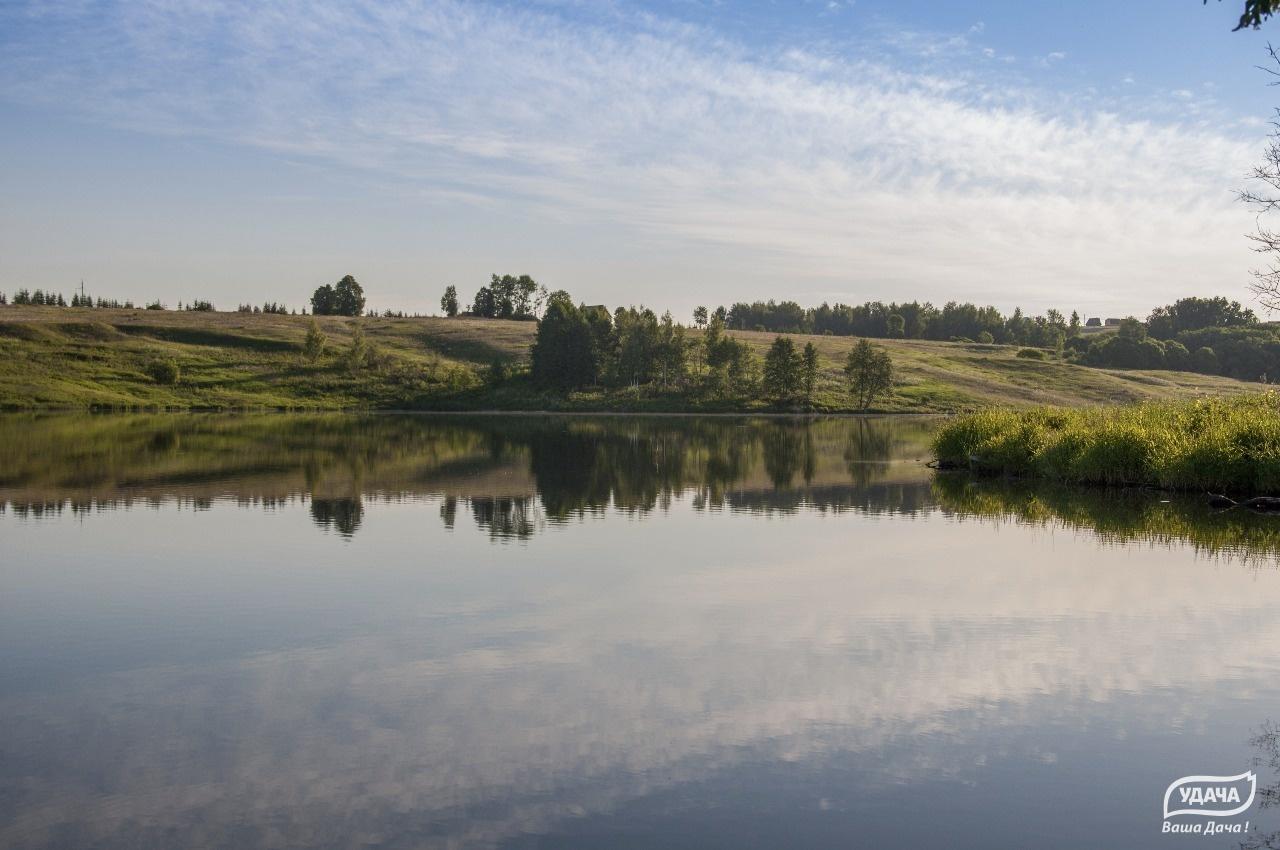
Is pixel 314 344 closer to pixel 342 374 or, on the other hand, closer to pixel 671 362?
pixel 342 374

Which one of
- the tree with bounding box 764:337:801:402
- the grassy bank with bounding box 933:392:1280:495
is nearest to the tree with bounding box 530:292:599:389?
the tree with bounding box 764:337:801:402

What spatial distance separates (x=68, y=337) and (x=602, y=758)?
138 m

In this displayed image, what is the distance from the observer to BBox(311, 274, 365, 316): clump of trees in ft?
630

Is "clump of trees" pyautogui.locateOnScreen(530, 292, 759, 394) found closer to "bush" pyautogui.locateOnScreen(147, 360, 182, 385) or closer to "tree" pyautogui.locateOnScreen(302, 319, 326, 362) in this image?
"tree" pyautogui.locateOnScreen(302, 319, 326, 362)

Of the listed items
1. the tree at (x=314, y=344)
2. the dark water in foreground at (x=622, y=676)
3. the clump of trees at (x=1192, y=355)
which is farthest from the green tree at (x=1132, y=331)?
the dark water in foreground at (x=622, y=676)

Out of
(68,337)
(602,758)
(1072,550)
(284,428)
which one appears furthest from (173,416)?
(602,758)

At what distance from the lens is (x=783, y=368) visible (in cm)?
12388

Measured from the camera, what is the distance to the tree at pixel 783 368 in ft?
406

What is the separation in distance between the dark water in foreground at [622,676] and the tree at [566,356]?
102m

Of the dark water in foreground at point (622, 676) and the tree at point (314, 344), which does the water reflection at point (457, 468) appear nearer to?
the dark water in foreground at point (622, 676)

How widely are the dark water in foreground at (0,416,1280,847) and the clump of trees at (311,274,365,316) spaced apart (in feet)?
555

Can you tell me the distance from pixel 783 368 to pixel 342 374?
5368 cm

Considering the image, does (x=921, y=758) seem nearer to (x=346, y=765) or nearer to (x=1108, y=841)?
(x=1108, y=841)

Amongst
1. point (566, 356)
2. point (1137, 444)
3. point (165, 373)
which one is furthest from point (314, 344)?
point (1137, 444)
